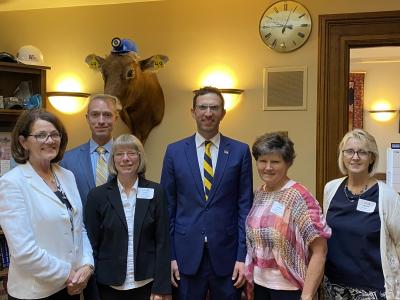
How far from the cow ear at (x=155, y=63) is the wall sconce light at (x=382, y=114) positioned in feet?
14.4

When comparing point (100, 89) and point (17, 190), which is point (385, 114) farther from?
point (17, 190)

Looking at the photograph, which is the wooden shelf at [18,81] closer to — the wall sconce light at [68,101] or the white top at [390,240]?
the wall sconce light at [68,101]

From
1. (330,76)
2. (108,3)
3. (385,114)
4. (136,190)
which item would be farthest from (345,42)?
(385,114)

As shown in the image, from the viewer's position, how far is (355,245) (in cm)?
201

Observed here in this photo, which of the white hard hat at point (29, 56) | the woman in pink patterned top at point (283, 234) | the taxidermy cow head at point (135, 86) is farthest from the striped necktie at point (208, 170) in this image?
the white hard hat at point (29, 56)

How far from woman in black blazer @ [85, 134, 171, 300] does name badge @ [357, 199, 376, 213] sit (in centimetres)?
86

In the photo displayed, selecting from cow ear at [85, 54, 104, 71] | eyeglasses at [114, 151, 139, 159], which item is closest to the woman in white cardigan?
eyeglasses at [114, 151, 139, 159]

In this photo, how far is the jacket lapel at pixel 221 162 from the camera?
2.20 metres

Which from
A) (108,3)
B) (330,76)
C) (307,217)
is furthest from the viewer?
(108,3)

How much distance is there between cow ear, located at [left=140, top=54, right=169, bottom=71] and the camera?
132 inches

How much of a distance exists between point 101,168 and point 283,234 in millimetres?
991

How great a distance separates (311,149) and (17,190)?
2.36 metres

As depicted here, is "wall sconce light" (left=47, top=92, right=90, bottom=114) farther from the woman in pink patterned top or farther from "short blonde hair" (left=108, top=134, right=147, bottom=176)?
the woman in pink patterned top

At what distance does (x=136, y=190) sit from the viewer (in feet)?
6.88
